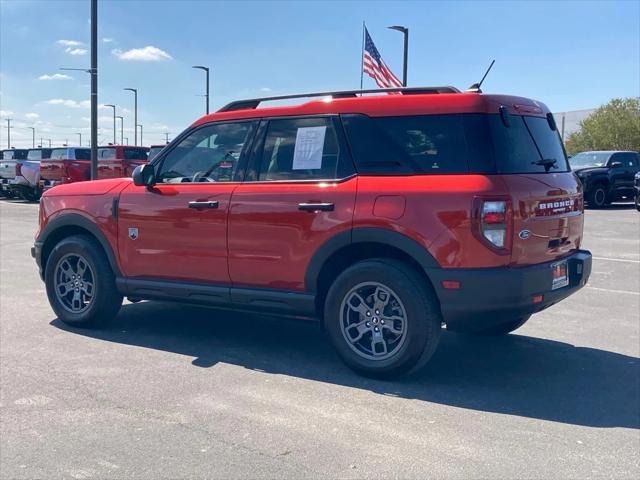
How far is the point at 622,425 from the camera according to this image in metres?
4.34

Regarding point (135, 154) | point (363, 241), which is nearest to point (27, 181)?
point (135, 154)

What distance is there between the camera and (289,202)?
5301mm

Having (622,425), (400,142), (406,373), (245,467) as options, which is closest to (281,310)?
(406,373)

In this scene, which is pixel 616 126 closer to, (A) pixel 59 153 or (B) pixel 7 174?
(A) pixel 59 153

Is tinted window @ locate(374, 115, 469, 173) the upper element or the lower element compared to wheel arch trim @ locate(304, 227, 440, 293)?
upper

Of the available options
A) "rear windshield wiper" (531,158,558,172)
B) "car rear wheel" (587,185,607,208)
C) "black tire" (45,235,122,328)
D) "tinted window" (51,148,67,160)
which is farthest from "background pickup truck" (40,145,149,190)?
"rear windshield wiper" (531,158,558,172)

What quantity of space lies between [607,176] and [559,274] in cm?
1846

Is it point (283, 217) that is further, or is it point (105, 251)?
point (105, 251)

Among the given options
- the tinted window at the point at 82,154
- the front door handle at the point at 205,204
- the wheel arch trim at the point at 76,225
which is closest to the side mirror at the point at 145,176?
the front door handle at the point at 205,204

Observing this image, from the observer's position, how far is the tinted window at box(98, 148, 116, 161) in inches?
926

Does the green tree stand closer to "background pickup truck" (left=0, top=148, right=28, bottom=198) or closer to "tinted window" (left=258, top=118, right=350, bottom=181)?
"background pickup truck" (left=0, top=148, right=28, bottom=198)

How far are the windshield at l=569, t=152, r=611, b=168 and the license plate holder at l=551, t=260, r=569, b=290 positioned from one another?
1829cm

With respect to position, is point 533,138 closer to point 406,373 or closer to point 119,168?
point 406,373

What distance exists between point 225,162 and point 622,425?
3460mm
